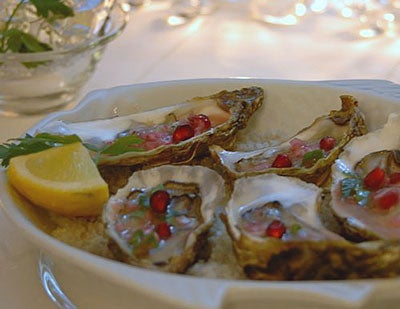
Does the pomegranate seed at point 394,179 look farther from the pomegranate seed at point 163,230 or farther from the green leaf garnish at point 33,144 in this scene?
the green leaf garnish at point 33,144

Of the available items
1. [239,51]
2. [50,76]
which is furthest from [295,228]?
[239,51]

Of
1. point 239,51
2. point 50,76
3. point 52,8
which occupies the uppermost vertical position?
point 52,8

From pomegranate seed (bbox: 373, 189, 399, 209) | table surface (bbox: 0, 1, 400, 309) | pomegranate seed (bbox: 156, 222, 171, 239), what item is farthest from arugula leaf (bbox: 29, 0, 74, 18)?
pomegranate seed (bbox: 373, 189, 399, 209)

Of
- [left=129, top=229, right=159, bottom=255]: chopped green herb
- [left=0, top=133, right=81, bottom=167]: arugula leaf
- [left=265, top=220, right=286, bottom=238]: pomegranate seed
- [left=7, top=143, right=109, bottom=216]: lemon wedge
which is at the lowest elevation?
[left=129, top=229, right=159, bottom=255]: chopped green herb

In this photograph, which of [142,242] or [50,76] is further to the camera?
[50,76]

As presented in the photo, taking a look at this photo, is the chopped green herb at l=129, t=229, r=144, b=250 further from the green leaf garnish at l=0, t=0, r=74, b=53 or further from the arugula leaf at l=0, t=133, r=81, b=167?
the green leaf garnish at l=0, t=0, r=74, b=53

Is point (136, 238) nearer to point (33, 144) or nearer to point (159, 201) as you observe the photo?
point (159, 201)
